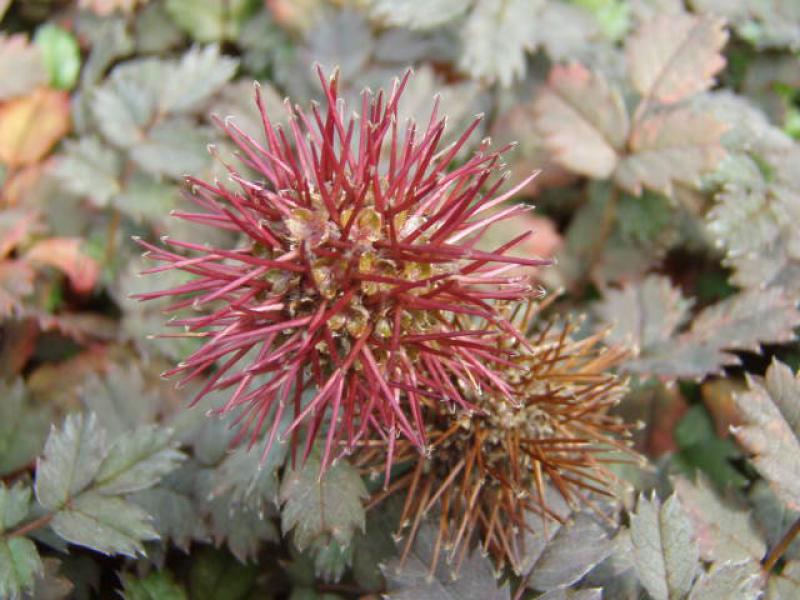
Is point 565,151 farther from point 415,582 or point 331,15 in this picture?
point 415,582

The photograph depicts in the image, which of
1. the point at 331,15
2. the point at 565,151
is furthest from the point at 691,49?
the point at 331,15

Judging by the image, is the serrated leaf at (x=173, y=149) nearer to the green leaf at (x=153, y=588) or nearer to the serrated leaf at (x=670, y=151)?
the green leaf at (x=153, y=588)

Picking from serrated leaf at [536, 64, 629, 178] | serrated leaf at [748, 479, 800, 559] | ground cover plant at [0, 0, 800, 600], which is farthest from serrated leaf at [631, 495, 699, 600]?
serrated leaf at [536, 64, 629, 178]

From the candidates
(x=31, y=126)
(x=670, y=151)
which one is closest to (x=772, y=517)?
(x=670, y=151)

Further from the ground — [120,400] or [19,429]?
[120,400]

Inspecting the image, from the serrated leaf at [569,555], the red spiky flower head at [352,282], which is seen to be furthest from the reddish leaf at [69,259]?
the serrated leaf at [569,555]

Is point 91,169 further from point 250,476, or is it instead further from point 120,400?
point 250,476
